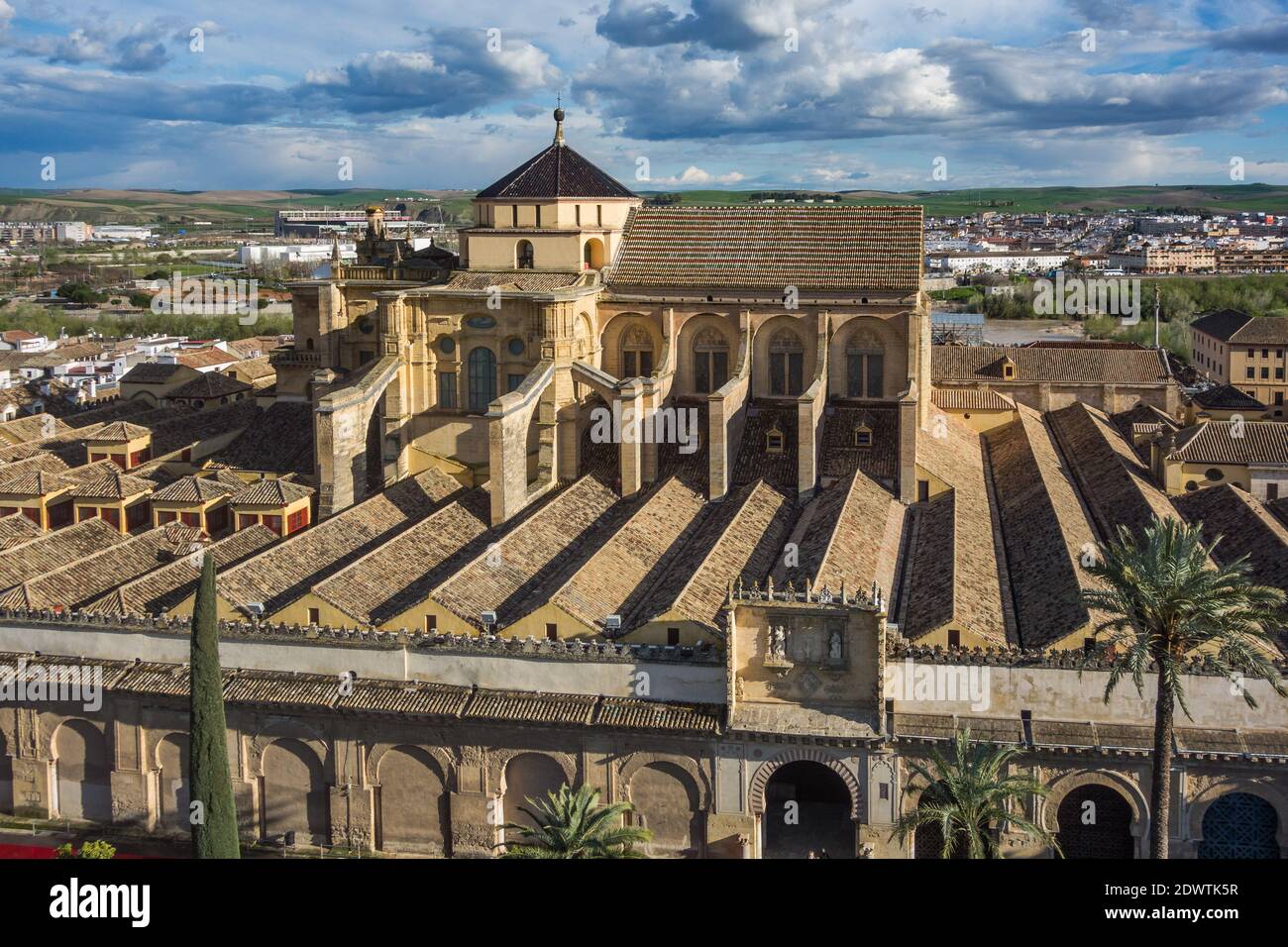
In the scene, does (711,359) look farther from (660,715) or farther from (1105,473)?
(660,715)

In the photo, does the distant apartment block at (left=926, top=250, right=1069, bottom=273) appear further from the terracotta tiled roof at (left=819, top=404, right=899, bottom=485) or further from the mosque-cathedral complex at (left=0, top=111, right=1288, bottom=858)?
the terracotta tiled roof at (left=819, top=404, right=899, bottom=485)

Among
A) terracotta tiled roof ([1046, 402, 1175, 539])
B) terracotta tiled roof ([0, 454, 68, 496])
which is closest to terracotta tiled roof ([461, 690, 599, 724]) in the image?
terracotta tiled roof ([1046, 402, 1175, 539])

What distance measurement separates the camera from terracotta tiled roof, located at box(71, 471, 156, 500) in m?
42.1

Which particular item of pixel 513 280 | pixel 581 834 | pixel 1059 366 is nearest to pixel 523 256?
pixel 513 280

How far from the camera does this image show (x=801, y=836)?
2989 cm

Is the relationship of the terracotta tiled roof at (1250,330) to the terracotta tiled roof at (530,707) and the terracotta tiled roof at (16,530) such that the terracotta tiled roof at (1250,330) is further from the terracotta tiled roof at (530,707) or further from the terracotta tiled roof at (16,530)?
the terracotta tiled roof at (16,530)

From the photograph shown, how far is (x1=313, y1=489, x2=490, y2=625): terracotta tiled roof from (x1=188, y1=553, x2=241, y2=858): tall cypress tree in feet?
17.6

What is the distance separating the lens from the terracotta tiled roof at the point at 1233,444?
47062 mm

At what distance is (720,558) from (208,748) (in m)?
13.7
